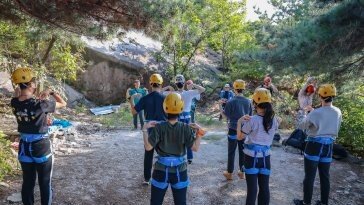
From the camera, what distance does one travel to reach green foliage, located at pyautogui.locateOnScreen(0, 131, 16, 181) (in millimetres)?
5980

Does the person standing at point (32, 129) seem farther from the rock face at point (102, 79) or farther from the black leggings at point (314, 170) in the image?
the rock face at point (102, 79)

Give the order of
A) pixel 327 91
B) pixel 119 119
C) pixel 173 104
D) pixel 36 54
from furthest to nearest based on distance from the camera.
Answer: pixel 119 119
pixel 36 54
pixel 327 91
pixel 173 104

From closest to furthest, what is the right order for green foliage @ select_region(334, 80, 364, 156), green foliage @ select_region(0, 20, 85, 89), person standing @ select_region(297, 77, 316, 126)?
person standing @ select_region(297, 77, 316, 126)
green foliage @ select_region(334, 80, 364, 156)
green foliage @ select_region(0, 20, 85, 89)

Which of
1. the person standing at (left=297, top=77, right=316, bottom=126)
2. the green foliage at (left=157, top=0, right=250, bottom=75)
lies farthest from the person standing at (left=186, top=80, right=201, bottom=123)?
the green foliage at (left=157, top=0, right=250, bottom=75)

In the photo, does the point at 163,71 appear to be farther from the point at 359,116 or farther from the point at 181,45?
the point at 359,116

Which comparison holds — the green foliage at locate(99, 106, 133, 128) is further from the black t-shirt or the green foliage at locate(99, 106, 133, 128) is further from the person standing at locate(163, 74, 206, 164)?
the black t-shirt

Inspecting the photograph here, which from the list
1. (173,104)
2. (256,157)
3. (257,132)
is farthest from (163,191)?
(257,132)

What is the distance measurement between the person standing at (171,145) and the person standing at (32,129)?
4.61 feet

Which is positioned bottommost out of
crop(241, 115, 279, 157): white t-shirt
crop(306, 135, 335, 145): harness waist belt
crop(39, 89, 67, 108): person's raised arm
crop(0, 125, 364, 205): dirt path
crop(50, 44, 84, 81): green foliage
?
crop(0, 125, 364, 205): dirt path

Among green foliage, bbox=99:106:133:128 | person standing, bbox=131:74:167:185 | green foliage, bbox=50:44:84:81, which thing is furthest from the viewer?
green foliage, bbox=99:106:133:128

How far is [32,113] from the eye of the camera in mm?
4293

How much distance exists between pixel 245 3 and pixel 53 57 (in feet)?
38.6

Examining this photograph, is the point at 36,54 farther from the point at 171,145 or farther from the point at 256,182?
the point at 256,182

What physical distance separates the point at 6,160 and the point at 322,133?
17.9ft
